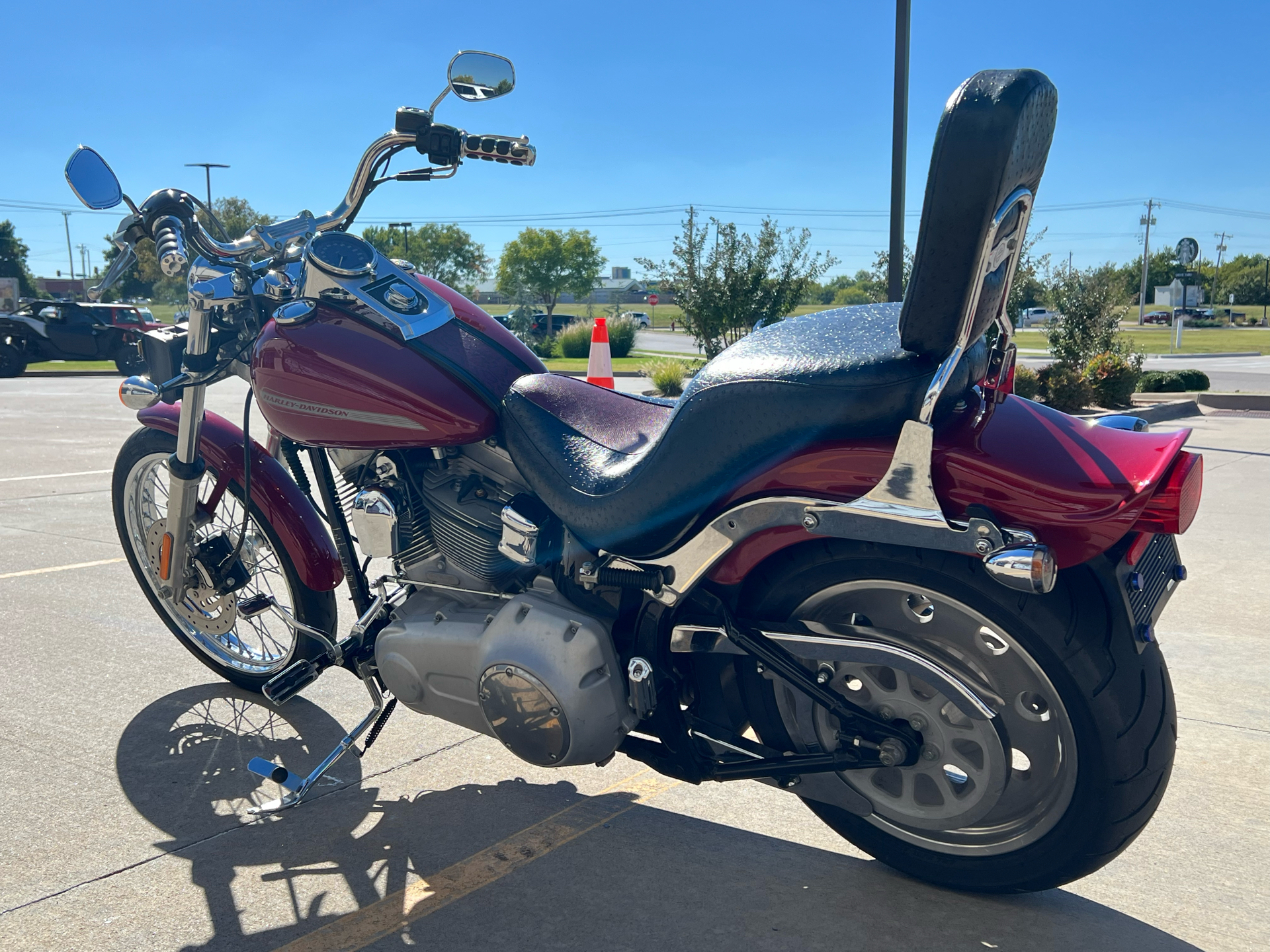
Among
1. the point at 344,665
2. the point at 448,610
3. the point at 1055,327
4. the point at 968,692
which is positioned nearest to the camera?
the point at 968,692

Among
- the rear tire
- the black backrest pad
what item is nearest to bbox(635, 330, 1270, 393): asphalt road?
the rear tire

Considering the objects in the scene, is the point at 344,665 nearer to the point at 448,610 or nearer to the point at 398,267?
the point at 448,610

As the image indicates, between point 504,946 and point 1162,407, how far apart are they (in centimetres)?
1390

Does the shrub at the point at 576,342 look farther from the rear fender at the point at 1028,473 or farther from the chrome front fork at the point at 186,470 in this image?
the rear fender at the point at 1028,473

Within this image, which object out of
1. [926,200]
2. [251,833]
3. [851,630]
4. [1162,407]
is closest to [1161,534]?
[851,630]

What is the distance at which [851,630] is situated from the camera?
2414mm

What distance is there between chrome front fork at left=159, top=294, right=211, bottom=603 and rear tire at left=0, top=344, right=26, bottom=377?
1919 centimetres

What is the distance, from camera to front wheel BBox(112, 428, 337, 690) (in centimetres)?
353

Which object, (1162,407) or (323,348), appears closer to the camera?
(323,348)

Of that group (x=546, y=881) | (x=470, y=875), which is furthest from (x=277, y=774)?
(x=546, y=881)

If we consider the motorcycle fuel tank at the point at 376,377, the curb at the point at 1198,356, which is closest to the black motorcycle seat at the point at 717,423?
the motorcycle fuel tank at the point at 376,377

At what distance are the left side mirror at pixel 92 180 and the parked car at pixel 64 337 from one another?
18.7 metres

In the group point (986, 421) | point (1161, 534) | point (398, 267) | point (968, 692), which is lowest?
point (968, 692)

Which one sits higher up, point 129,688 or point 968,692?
point 968,692
